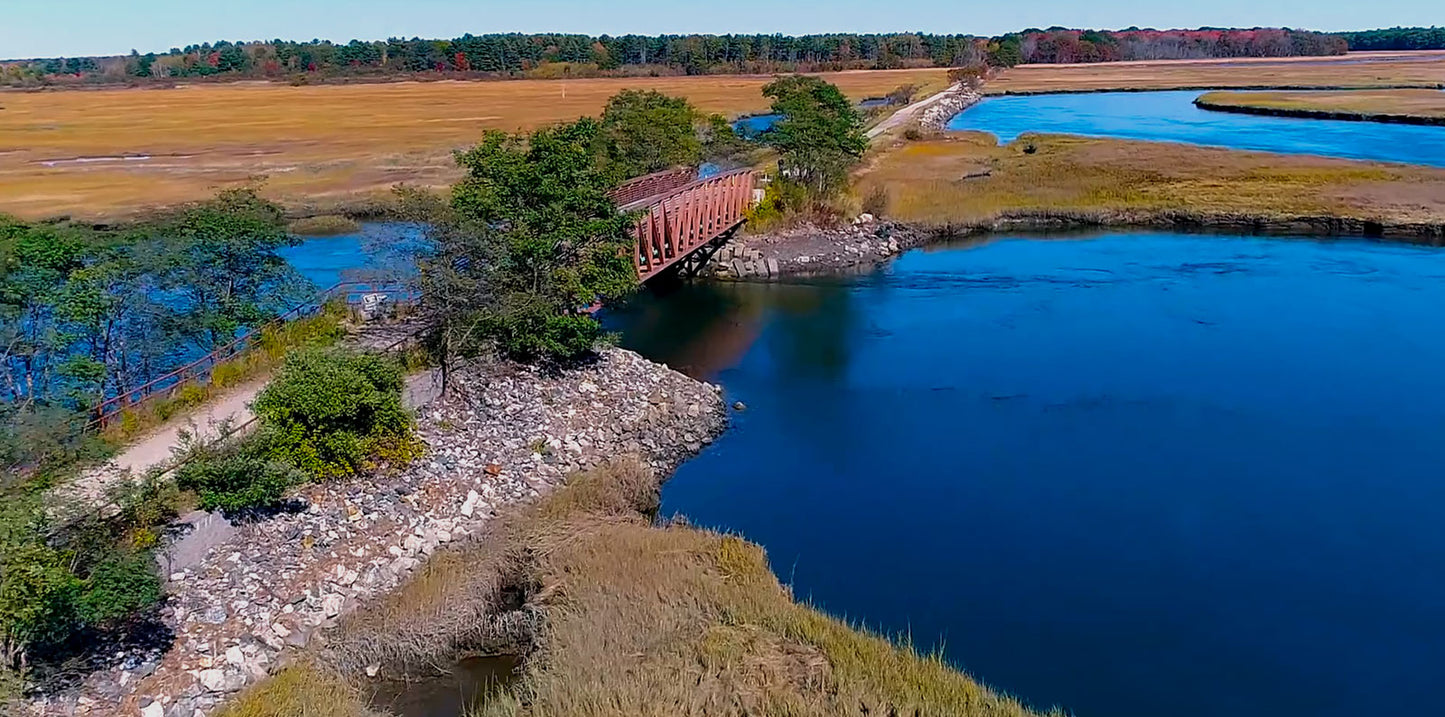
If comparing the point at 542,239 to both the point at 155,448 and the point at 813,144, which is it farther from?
the point at 813,144

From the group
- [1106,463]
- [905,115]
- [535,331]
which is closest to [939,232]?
[1106,463]

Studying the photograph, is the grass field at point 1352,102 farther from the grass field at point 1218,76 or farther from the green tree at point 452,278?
the green tree at point 452,278

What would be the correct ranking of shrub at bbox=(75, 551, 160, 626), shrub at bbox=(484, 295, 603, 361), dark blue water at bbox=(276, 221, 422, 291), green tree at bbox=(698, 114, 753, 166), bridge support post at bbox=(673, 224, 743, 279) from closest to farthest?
shrub at bbox=(75, 551, 160, 626) < shrub at bbox=(484, 295, 603, 361) < dark blue water at bbox=(276, 221, 422, 291) < bridge support post at bbox=(673, 224, 743, 279) < green tree at bbox=(698, 114, 753, 166)

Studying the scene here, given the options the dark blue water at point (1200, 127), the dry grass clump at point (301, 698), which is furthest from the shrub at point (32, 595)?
the dark blue water at point (1200, 127)

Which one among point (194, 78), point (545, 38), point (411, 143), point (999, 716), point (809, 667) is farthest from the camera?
point (545, 38)

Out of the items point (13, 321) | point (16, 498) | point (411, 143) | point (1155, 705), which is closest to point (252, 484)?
point (16, 498)

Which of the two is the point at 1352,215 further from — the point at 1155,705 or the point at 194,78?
the point at 194,78

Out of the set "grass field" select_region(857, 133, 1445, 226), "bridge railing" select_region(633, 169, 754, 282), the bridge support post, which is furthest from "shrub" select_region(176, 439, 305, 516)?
"grass field" select_region(857, 133, 1445, 226)

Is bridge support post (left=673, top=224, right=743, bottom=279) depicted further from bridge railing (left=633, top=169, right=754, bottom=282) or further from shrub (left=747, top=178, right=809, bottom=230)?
shrub (left=747, top=178, right=809, bottom=230)
